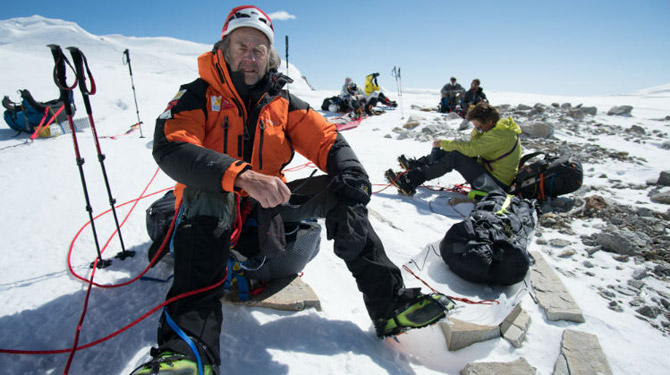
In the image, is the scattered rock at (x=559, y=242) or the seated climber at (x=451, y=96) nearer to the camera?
the scattered rock at (x=559, y=242)

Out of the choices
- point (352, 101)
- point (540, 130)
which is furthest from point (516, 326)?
point (352, 101)

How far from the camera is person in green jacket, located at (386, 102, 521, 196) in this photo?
14.2 feet

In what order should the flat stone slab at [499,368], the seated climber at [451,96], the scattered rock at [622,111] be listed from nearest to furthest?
the flat stone slab at [499,368] → the scattered rock at [622,111] → the seated climber at [451,96]

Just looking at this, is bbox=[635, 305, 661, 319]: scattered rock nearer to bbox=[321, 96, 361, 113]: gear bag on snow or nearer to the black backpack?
the black backpack

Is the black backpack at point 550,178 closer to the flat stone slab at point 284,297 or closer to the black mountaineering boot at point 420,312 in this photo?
the black mountaineering boot at point 420,312

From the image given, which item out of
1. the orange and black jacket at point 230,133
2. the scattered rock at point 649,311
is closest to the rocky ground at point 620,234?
the scattered rock at point 649,311

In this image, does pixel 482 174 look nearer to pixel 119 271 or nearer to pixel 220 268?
pixel 220 268

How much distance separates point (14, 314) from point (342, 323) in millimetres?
1733

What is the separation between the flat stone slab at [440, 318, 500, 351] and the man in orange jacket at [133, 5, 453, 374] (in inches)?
10.1

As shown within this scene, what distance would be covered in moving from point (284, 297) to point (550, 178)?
152 inches

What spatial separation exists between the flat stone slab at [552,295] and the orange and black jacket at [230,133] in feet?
5.35

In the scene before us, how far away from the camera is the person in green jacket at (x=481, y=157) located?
432 cm

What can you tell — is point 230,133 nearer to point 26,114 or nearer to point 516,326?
point 516,326

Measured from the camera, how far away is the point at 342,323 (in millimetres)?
1953
